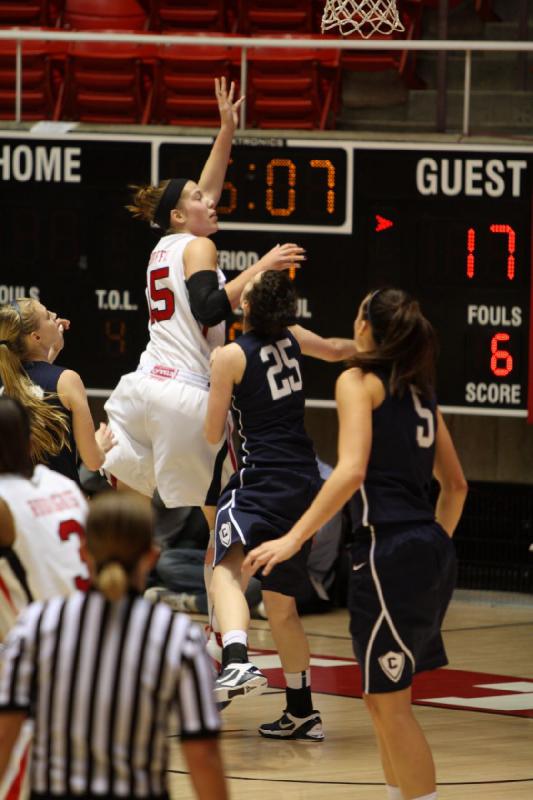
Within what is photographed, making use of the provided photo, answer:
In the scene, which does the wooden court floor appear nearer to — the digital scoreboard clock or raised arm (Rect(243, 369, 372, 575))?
raised arm (Rect(243, 369, 372, 575))

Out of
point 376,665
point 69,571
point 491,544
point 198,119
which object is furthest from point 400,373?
point 198,119

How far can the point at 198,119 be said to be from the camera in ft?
40.8

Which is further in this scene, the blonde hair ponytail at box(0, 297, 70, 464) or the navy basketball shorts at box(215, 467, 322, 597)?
the navy basketball shorts at box(215, 467, 322, 597)

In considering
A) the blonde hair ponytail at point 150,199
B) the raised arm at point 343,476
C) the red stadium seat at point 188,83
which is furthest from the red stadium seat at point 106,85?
the raised arm at point 343,476

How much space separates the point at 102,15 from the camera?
13.2 meters

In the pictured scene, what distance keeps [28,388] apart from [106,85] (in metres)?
7.14

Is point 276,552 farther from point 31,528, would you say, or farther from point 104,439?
point 104,439

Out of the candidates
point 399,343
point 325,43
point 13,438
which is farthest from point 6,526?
point 325,43

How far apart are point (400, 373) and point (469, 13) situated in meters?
9.17

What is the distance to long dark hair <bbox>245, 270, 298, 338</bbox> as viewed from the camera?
6359 mm

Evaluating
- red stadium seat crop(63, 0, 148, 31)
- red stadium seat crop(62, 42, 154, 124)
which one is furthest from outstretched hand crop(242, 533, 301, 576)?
red stadium seat crop(63, 0, 148, 31)

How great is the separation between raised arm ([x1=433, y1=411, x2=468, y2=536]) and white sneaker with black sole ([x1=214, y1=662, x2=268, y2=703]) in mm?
1382

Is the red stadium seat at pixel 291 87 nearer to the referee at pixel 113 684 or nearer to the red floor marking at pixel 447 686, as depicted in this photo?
the red floor marking at pixel 447 686

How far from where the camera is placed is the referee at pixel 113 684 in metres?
3.07
